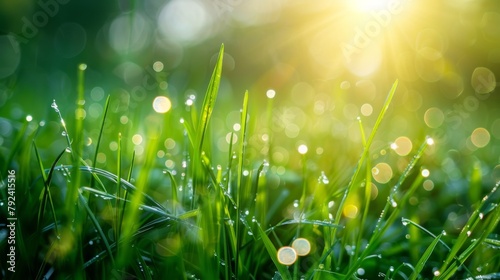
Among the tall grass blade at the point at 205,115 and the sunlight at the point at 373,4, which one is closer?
the tall grass blade at the point at 205,115

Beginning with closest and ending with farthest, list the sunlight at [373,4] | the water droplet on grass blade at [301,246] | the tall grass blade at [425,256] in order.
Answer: the tall grass blade at [425,256]
the water droplet on grass blade at [301,246]
the sunlight at [373,4]

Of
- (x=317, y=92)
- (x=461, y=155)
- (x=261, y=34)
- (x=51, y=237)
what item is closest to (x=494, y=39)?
(x=317, y=92)

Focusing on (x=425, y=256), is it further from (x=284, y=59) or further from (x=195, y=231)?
(x=284, y=59)

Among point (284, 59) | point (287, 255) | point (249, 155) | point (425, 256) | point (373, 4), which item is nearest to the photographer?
point (425, 256)

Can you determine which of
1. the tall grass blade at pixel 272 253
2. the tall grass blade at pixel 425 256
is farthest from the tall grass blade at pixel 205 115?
the tall grass blade at pixel 425 256

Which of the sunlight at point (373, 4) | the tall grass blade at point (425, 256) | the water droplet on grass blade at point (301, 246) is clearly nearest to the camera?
the tall grass blade at point (425, 256)

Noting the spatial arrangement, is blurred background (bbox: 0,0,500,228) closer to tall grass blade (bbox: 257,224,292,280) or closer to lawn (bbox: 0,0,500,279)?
lawn (bbox: 0,0,500,279)

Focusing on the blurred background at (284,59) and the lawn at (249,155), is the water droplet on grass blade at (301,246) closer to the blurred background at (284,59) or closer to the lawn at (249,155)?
the lawn at (249,155)

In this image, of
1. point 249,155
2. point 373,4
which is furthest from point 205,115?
point 373,4

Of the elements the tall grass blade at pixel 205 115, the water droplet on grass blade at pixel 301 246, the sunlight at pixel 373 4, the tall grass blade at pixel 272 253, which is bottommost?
the water droplet on grass blade at pixel 301 246
